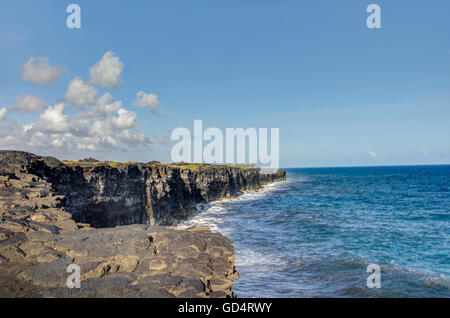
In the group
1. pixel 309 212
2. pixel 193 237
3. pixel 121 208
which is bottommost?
pixel 309 212

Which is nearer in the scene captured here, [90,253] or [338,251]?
[90,253]

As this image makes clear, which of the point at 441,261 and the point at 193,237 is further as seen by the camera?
the point at 441,261

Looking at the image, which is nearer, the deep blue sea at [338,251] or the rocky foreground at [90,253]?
the rocky foreground at [90,253]

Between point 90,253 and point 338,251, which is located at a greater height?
point 90,253

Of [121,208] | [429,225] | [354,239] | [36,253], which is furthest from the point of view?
[429,225]

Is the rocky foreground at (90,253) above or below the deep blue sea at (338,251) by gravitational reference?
above

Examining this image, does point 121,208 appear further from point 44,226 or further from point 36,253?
point 36,253

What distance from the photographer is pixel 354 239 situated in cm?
3017

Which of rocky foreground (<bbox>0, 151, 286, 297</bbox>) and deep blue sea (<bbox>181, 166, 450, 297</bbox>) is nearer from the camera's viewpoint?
rocky foreground (<bbox>0, 151, 286, 297</bbox>)

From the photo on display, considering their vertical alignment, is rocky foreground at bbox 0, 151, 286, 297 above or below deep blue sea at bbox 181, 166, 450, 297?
above

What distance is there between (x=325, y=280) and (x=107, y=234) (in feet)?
49.7

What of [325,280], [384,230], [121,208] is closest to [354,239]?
[384,230]
